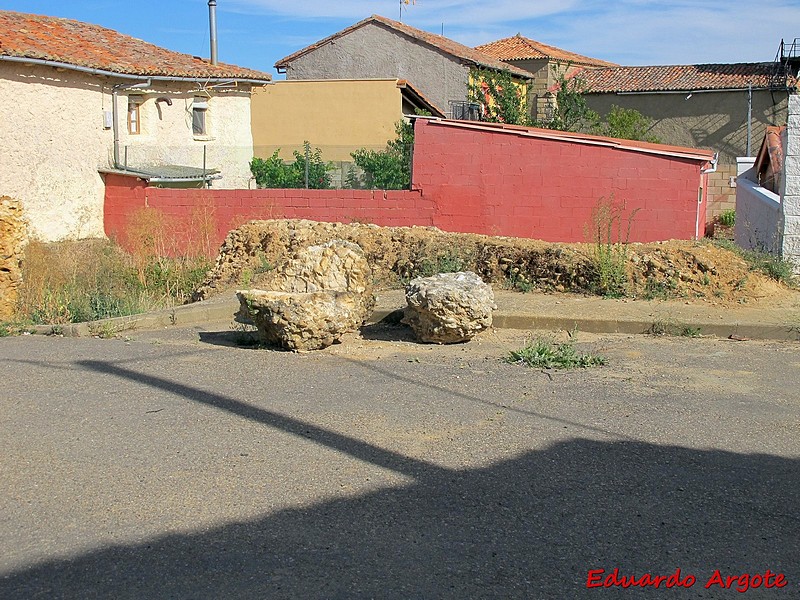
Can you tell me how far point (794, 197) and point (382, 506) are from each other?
32.2ft

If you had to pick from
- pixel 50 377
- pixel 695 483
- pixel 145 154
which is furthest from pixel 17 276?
pixel 145 154

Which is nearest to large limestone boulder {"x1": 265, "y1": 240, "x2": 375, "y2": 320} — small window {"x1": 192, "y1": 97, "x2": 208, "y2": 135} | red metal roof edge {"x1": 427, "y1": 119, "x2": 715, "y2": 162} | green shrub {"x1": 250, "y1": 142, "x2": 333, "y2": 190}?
red metal roof edge {"x1": 427, "y1": 119, "x2": 715, "y2": 162}

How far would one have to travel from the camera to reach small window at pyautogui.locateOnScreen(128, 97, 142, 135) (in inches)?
914

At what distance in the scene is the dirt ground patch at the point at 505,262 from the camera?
37.9ft

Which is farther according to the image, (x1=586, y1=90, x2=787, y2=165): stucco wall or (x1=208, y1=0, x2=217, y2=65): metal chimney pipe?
(x1=586, y1=90, x2=787, y2=165): stucco wall

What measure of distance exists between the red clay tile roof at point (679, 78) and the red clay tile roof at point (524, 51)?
9.22ft

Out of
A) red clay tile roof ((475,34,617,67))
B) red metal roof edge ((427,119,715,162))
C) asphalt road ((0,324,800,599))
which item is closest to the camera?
asphalt road ((0,324,800,599))

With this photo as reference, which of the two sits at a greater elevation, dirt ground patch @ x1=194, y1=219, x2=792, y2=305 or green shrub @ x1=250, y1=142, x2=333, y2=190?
green shrub @ x1=250, y1=142, x2=333, y2=190

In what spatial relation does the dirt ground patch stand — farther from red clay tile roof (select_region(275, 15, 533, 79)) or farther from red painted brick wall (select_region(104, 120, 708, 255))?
red clay tile roof (select_region(275, 15, 533, 79))

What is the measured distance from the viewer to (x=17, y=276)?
12008 millimetres

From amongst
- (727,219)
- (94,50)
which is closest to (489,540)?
(94,50)

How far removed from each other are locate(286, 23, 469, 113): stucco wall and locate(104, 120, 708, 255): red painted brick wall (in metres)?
22.4

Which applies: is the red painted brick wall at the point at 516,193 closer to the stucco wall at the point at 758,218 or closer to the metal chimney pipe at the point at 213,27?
the stucco wall at the point at 758,218

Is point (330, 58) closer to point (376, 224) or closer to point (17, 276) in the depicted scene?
point (376, 224)
